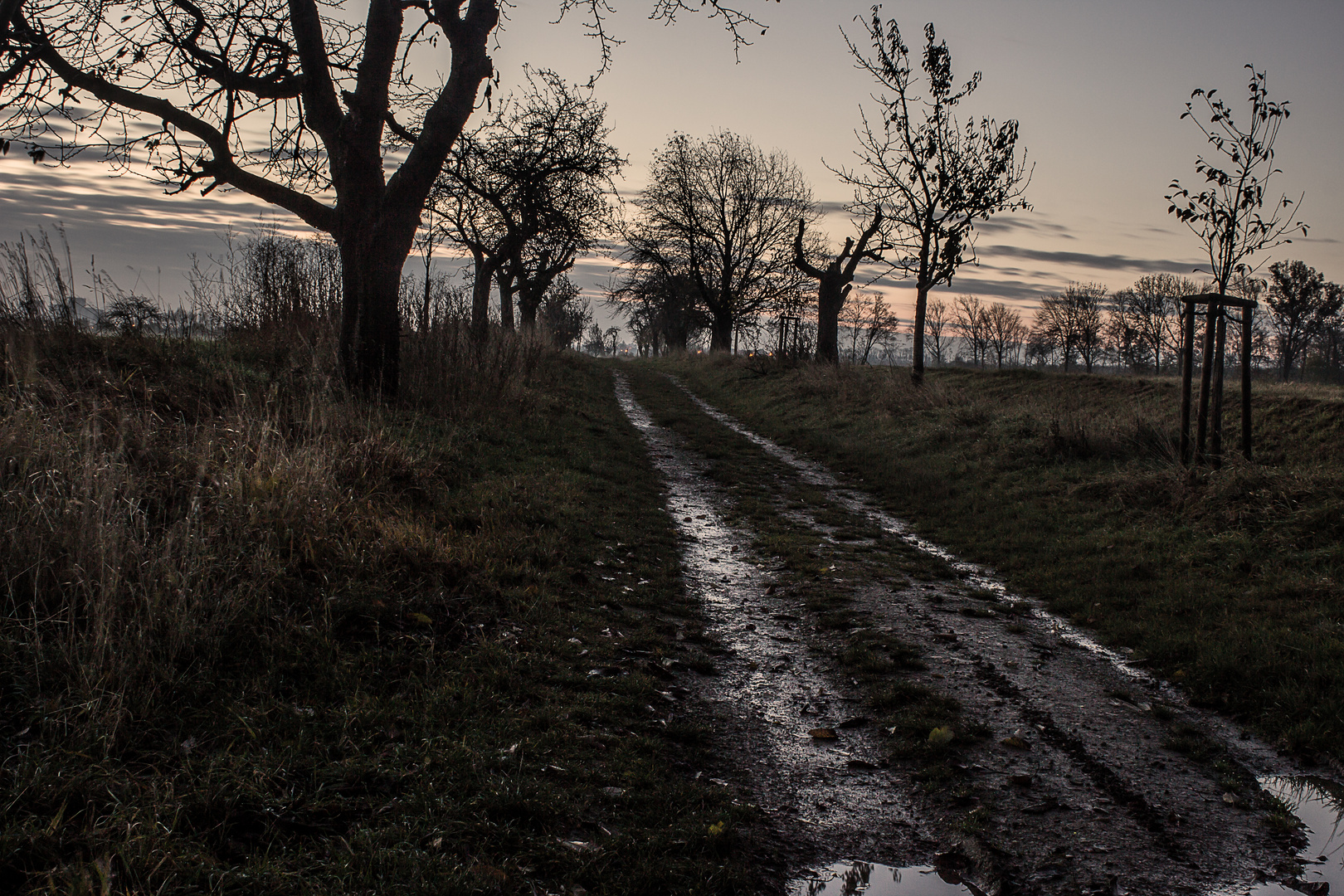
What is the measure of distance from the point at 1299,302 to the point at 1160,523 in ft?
136

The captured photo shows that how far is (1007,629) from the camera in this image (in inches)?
218

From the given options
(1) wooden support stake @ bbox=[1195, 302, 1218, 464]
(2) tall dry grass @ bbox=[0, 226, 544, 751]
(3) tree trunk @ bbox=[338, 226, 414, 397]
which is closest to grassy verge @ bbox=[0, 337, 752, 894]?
(2) tall dry grass @ bbox=[0, 226, 544, 751]

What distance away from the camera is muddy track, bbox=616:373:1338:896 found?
2963 millimetres

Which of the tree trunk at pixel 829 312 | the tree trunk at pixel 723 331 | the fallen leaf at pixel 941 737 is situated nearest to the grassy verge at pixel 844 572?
the fallen leaf at pixel 941 737

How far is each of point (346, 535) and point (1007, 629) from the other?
4.80 metres

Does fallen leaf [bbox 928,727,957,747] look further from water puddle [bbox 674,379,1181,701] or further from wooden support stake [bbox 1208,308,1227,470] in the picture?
wooden support stake [bbox 1208,308,1227,470]

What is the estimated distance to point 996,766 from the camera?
3.64 metres

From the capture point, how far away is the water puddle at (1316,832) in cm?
285

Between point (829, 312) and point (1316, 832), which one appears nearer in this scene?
point (1316, 832)

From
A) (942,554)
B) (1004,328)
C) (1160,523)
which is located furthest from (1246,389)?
(1004,328)

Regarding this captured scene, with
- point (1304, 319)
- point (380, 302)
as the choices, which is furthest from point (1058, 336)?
point (380, 302)

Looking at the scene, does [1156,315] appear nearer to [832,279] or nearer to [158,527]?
[832,279]

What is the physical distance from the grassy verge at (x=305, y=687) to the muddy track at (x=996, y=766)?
1.30 feet

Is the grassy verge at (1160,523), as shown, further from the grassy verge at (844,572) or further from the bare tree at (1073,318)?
the bare tree at (1073,318)
